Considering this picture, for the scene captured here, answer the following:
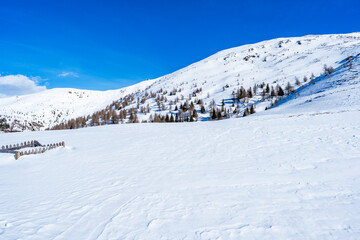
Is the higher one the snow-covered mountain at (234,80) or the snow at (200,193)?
the snow-covered mountain at (234,80)

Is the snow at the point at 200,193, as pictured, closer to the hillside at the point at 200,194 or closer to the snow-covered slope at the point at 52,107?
the hillside at the point at 200,194

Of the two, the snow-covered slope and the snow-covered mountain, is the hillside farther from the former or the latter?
the snow-covered slope

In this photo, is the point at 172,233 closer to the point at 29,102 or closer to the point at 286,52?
the point at 286,52

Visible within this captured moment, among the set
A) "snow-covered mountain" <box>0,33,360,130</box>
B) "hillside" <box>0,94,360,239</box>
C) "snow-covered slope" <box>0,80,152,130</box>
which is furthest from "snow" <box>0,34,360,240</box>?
"snow-covered slope" <box>0,80,152,130</box>

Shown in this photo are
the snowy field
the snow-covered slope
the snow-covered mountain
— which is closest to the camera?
the snowy field

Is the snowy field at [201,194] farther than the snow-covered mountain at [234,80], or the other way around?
the snow-covered mountain at [234,80]

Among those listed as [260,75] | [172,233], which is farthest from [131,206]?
[260,75]

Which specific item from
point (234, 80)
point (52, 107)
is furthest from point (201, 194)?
point (52, 107)

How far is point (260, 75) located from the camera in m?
73.1

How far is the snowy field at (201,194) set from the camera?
4164 mm

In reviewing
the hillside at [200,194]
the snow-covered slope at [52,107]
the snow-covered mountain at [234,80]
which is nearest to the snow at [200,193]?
the hillside at [200,194]

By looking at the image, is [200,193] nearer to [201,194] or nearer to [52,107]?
[201,194]

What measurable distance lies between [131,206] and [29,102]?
206021mm

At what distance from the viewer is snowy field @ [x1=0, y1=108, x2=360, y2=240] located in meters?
4.16
